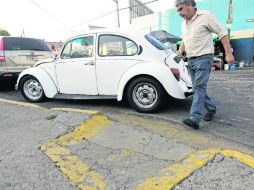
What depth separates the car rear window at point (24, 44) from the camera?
7767 millimetres

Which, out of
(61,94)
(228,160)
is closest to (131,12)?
(61,94)

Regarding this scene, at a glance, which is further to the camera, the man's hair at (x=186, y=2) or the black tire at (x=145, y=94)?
the black tire at (x=145, y=94)

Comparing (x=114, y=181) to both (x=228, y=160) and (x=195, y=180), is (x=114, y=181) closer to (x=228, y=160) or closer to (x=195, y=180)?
(x=195, y=180)

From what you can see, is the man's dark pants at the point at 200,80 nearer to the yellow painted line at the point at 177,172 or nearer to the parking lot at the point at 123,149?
the parking lot at the point at 123,149

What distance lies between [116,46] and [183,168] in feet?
9.79

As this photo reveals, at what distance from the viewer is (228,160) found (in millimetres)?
3229

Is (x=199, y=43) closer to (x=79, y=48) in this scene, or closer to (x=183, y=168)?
(x=183, y=168)

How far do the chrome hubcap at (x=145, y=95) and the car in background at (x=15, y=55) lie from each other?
13.0 feet

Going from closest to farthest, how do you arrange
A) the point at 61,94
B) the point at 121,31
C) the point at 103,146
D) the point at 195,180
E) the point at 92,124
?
the point at 195,180 < the point at 103,146 < the point at 92,124 < the point at 121,31 < the point at 61,94

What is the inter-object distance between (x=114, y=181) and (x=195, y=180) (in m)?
0.81

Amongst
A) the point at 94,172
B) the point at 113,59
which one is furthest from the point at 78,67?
the point at 94,172

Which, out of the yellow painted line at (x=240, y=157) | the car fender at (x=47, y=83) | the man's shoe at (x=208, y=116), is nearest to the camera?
the yellow painted line at (x=240, y=157)

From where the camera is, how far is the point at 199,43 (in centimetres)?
421

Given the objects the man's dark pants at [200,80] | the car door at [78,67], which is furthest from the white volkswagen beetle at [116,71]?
the man's dark pants at [200,80]
